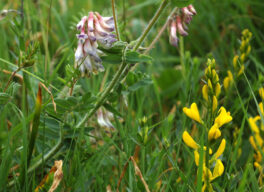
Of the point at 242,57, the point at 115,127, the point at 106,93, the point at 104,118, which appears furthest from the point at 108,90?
the point at 242,57

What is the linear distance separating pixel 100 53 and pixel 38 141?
1.49 ft

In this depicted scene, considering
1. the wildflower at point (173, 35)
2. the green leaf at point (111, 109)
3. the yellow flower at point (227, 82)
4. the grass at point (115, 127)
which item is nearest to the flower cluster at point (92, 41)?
the grass at point (115, 127)

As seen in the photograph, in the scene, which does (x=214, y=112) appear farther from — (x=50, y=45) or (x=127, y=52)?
(x=50, y=45)

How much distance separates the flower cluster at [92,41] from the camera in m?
1.49

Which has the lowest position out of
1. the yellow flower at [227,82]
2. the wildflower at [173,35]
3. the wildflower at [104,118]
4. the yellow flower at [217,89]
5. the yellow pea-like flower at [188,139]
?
the wildflower at [104,118]

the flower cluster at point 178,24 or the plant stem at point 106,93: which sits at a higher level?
the flower cluster at point 178,24

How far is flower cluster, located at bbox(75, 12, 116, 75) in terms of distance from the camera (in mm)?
1494

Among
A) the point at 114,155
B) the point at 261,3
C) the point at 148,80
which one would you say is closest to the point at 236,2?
the point at 261,3

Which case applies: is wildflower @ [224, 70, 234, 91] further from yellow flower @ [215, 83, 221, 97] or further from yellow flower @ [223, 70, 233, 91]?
yellow flower @ [215, 83, 221, 97]

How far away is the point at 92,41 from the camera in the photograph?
1.52 metres

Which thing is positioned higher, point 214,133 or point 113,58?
point 113,58

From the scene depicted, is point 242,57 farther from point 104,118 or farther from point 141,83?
point 104,118

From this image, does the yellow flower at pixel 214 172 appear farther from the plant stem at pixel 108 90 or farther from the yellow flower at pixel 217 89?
the plant stem at pixel 108 90

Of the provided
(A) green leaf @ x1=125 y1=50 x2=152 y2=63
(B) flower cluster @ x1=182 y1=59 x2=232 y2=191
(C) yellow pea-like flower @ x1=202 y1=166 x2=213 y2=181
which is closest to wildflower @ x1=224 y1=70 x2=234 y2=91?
(A) green leaf @ x1=125 y1=50 x2=152 y2=63
